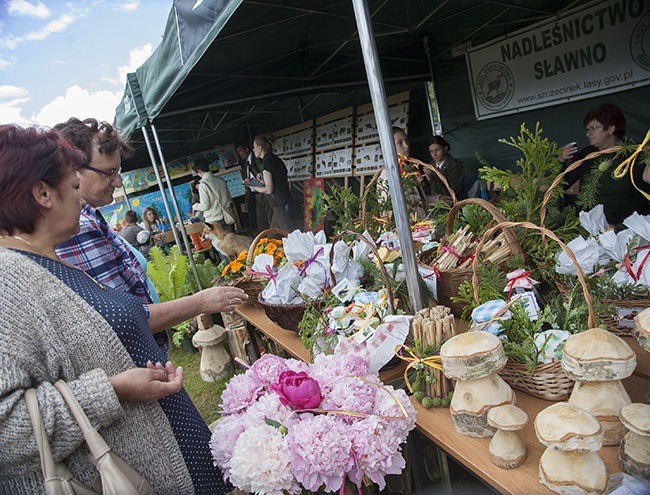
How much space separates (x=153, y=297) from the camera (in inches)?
76.7

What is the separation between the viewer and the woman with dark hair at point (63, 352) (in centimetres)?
83

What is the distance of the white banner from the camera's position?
11.1ft

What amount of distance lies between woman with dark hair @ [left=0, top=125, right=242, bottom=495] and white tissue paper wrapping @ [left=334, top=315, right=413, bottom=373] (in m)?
0.58

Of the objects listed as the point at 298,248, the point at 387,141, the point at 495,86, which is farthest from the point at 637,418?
the point at 495,86

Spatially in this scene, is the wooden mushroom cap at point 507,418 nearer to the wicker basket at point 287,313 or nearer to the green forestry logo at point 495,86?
the wicker basket at point 287,313

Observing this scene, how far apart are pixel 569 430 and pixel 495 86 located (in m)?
4.76

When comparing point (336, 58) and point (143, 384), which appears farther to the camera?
point (336, 58)

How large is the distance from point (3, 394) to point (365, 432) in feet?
2.49

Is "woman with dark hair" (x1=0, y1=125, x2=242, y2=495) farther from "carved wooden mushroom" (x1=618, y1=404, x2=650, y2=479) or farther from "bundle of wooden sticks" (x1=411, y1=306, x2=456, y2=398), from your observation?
"carved wooden mushroom" (x1=618, y1=404, x2=650, y2=479)

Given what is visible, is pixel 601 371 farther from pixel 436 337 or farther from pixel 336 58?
pixel 336 58

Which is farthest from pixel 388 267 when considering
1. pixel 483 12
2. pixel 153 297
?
pixel 483 12

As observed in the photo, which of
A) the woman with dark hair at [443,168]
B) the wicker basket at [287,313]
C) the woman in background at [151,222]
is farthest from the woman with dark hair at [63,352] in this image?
the woman in background at [151,222]

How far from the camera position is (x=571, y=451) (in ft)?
2.62

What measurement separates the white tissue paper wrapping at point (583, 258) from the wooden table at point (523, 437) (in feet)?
0.87
